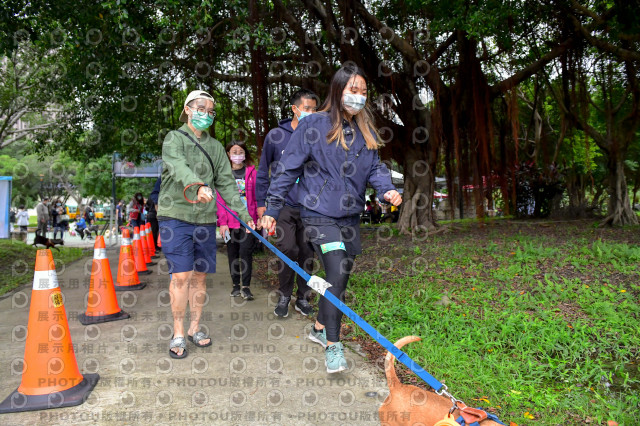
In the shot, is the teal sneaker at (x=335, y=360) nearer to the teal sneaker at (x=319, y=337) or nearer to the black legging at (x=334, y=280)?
the black legging at (x=334, y=280)

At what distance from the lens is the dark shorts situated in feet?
8.76

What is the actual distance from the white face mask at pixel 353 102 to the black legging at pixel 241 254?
2349 millimetres

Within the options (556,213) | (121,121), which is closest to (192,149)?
(121,121)

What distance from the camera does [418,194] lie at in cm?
1023

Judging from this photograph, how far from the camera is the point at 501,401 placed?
2.40 metres

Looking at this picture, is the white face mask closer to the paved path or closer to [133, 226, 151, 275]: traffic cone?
the paved path

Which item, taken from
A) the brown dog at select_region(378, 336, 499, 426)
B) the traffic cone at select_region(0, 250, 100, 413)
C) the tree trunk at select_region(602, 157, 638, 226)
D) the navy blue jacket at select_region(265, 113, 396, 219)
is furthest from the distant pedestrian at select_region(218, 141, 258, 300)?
the tree trunk at select_region(602, 157, 638, 226)

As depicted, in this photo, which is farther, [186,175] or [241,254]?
[241,254]

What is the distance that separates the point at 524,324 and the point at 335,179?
1.90m

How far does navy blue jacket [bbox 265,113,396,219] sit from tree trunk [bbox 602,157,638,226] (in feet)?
32.2

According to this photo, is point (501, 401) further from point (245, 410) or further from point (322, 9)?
point (322, 9)

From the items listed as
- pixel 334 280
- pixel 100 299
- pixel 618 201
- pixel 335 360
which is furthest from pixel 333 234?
pixel 618 201

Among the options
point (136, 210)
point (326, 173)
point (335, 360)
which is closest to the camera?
point (335, 360)

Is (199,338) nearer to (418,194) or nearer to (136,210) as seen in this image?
(418,194)
